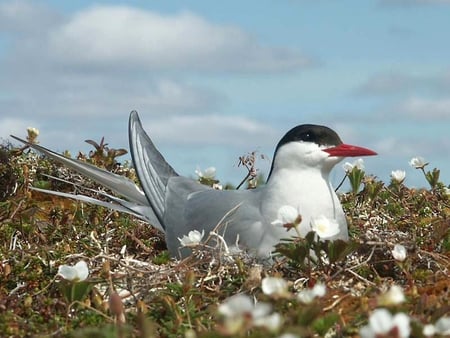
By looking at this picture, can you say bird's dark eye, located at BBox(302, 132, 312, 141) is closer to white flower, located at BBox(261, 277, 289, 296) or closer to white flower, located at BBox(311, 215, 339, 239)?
white flower, located at BBox(311, 215, 339, 239)

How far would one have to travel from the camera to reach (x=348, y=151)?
507cm

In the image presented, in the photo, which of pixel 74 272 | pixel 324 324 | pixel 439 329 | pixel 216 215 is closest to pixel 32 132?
pixel 216 215

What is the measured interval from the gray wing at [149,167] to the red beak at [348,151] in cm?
137

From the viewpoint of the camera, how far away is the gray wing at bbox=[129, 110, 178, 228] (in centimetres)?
610

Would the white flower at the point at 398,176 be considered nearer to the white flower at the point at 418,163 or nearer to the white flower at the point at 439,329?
the white flower at the point at 418,163

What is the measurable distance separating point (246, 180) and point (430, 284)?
118 inches

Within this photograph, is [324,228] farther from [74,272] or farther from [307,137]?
[74,272]

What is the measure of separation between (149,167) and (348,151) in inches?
66.3

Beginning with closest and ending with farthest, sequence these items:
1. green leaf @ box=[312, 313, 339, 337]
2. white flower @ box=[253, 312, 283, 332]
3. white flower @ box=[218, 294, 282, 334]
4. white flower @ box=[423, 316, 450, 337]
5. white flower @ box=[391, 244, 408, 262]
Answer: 1. white flower @ box=[218, 294, 282, 334]
2. white flower @ box=[253, 312, 283, 332]
3. white flower @ box=[423, 316, 450, 337]
4. green leaf @ box=[312, 313, 339, 337]
5. white flower @ box=[391, 244, 408, 262]

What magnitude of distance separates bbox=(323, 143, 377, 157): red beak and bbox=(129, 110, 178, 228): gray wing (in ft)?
4.50

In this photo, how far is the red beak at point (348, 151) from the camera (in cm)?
507

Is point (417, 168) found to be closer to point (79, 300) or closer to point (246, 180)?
point (246, 180)

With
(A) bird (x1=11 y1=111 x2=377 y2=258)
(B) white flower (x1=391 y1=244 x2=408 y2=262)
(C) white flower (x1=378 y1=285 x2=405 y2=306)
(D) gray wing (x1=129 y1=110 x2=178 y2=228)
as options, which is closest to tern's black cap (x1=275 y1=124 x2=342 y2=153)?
(A) bird (x1=11 y1=111 x2=377 y2=258)

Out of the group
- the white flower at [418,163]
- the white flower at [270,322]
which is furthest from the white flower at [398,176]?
the white flower at [270,322]
